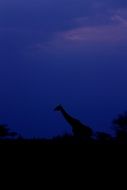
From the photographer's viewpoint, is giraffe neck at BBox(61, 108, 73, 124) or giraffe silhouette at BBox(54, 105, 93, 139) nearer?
giraffe silhouette at BBox(54, 105, 93, 139)

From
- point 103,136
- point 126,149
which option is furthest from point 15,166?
point 103,136

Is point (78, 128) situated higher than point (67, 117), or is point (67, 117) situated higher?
point (67, 117)

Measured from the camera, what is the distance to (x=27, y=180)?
321 inches

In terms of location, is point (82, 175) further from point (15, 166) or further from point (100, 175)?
point (15, 166)

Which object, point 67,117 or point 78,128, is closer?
point 78,128

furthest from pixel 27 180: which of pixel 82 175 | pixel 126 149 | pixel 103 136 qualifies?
pixel 103 136

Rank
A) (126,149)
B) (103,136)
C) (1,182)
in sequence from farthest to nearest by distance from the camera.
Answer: (103,136) < (126,149) < (1,182)

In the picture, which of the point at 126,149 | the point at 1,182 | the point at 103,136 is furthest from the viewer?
the point at 103,136

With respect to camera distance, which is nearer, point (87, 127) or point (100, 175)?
point (100, 175)

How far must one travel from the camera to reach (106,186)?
27.6 feet

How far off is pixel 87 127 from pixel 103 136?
1.56 feet

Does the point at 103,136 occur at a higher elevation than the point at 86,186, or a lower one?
higher

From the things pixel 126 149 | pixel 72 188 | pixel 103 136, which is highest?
pixel 103 136

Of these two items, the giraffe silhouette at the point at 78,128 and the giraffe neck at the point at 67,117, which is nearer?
the giraffe silhouette at the point at 78,128
